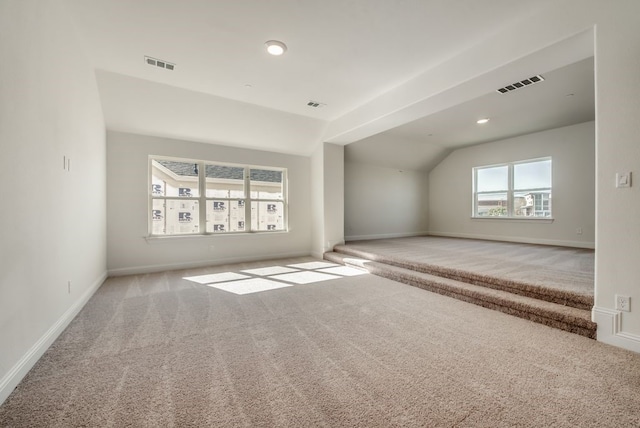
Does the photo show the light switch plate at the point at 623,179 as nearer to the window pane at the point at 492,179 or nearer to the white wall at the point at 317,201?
the white wall at the point at 317,201

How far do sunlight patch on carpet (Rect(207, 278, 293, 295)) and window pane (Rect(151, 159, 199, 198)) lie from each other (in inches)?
84.9

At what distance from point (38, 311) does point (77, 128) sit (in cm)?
196

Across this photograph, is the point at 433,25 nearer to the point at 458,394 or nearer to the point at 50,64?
the point at 458,394

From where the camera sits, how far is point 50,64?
87.0 inches

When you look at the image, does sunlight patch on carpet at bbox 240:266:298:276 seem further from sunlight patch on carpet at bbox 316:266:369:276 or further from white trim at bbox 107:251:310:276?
white trim at bbox 107:251:310:276

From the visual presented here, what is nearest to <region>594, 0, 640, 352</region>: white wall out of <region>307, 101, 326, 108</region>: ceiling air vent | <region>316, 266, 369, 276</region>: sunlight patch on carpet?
<region>316, 266, 369, 276</region>: sunlight patch on carpet

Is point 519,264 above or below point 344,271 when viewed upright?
above

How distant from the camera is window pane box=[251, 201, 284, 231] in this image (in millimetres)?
5828

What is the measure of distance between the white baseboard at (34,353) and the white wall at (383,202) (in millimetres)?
5590

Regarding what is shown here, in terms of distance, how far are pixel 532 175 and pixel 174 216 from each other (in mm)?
8249

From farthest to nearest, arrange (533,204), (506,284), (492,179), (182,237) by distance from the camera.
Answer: (492,179)
(533,204)
(182,237)
(506,284)

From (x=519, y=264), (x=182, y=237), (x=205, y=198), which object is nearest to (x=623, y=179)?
(x=519, y=264)

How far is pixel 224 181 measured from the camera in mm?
5473

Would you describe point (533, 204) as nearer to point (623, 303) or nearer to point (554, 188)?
point (554, 188)
